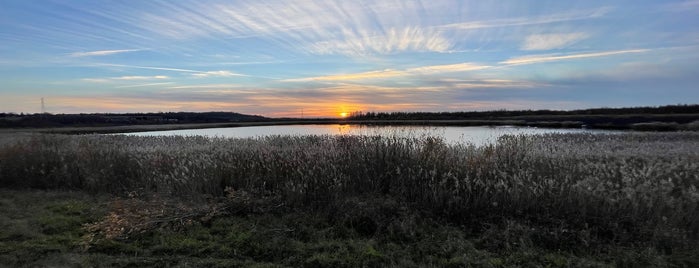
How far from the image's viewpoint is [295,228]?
6555 mm

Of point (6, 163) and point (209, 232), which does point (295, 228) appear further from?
point (6, 163)

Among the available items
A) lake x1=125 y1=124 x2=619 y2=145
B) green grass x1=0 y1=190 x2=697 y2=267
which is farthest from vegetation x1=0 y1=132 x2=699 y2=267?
lake x1=125 y1=124 x2=619 y2=145

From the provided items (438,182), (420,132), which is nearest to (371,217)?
(438,182)

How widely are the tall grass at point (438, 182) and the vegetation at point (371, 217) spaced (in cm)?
3

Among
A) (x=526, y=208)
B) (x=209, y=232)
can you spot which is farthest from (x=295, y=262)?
(x=526, y=208)

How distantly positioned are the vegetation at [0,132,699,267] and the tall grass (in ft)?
0.10

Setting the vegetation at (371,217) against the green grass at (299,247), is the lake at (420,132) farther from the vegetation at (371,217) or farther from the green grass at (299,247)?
the green grass at (299,247)

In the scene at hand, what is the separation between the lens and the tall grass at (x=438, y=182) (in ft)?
20.8

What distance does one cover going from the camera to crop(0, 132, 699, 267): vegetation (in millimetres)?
5535

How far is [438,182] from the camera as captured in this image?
26.2 ft

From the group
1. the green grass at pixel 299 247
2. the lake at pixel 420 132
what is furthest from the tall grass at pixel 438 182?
the lake at pixel 420 132

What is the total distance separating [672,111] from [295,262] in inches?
3905

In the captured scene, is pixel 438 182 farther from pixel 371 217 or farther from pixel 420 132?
pixel 420 132

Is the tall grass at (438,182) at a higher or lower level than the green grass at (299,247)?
higher
